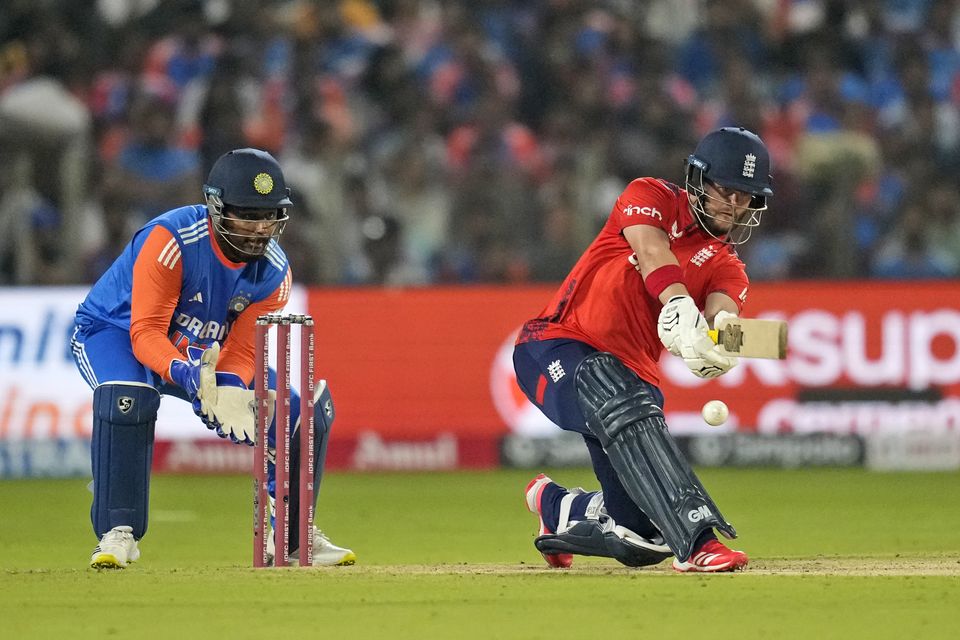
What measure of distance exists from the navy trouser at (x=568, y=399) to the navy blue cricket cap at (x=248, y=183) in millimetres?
1357

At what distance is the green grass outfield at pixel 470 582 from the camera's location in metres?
5.70

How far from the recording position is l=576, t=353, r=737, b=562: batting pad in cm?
706

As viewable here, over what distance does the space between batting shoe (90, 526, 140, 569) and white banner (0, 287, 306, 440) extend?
5878 mm

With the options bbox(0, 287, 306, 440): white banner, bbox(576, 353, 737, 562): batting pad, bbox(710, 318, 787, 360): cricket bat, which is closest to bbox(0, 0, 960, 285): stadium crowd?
bbox(0, 287, 306, 440): white banner

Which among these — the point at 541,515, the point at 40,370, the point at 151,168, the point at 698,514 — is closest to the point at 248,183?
the point at 541,515

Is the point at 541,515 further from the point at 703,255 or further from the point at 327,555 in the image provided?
the point at 703,255

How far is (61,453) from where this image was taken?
1355cm

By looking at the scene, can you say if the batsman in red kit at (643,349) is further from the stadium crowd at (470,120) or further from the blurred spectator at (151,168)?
the blurred spectator at (151,168)

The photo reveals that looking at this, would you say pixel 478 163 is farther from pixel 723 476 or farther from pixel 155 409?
pixel 155 409

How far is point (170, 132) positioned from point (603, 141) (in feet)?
12.6

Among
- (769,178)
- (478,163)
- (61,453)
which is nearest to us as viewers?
(769,178)

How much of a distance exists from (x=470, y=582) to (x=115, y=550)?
172cm

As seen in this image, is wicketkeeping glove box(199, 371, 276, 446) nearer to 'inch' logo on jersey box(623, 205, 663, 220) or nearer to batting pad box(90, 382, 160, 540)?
batting pad box(90, 382, 160, 540)

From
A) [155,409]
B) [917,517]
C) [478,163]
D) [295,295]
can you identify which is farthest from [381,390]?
[155,409]
